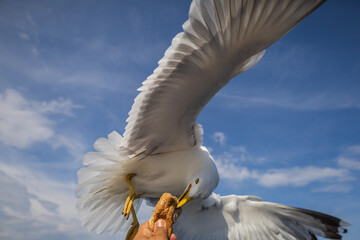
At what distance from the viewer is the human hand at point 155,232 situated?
41.0 inches

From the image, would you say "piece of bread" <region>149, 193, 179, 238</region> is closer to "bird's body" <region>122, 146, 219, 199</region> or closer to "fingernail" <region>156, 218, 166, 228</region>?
"fingernail" <region>156, 218, 166, 228</region>

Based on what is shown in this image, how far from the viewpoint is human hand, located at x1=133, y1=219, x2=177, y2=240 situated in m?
1.04

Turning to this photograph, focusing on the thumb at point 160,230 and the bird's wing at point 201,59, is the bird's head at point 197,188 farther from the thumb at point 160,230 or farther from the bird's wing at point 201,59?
the thumb at point 160,230

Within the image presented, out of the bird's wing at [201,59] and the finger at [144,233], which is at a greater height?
the bird's wing at [201,59]

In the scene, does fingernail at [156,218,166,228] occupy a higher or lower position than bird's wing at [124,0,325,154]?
lower

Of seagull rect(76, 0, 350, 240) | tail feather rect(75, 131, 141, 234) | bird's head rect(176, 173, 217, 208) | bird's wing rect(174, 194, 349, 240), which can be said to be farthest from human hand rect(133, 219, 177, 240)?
bird's wing rect(174, 194, 349, 240)

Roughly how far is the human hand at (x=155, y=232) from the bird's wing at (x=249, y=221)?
270 centimetres

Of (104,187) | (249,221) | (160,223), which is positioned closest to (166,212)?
(160,223)

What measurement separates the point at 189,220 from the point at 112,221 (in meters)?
1.04

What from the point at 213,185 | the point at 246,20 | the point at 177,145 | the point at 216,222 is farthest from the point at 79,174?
the point at 246,20

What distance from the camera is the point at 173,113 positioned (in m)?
2.77

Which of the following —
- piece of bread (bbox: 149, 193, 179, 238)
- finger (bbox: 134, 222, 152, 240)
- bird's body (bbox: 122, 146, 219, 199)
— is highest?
bird's body (bbox: 122, 146, 219, 199)

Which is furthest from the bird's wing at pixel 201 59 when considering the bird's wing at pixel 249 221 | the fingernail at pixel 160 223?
the fingernail at pixel 160 223

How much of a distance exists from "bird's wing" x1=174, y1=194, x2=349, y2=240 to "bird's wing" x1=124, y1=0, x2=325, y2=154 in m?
1.29
